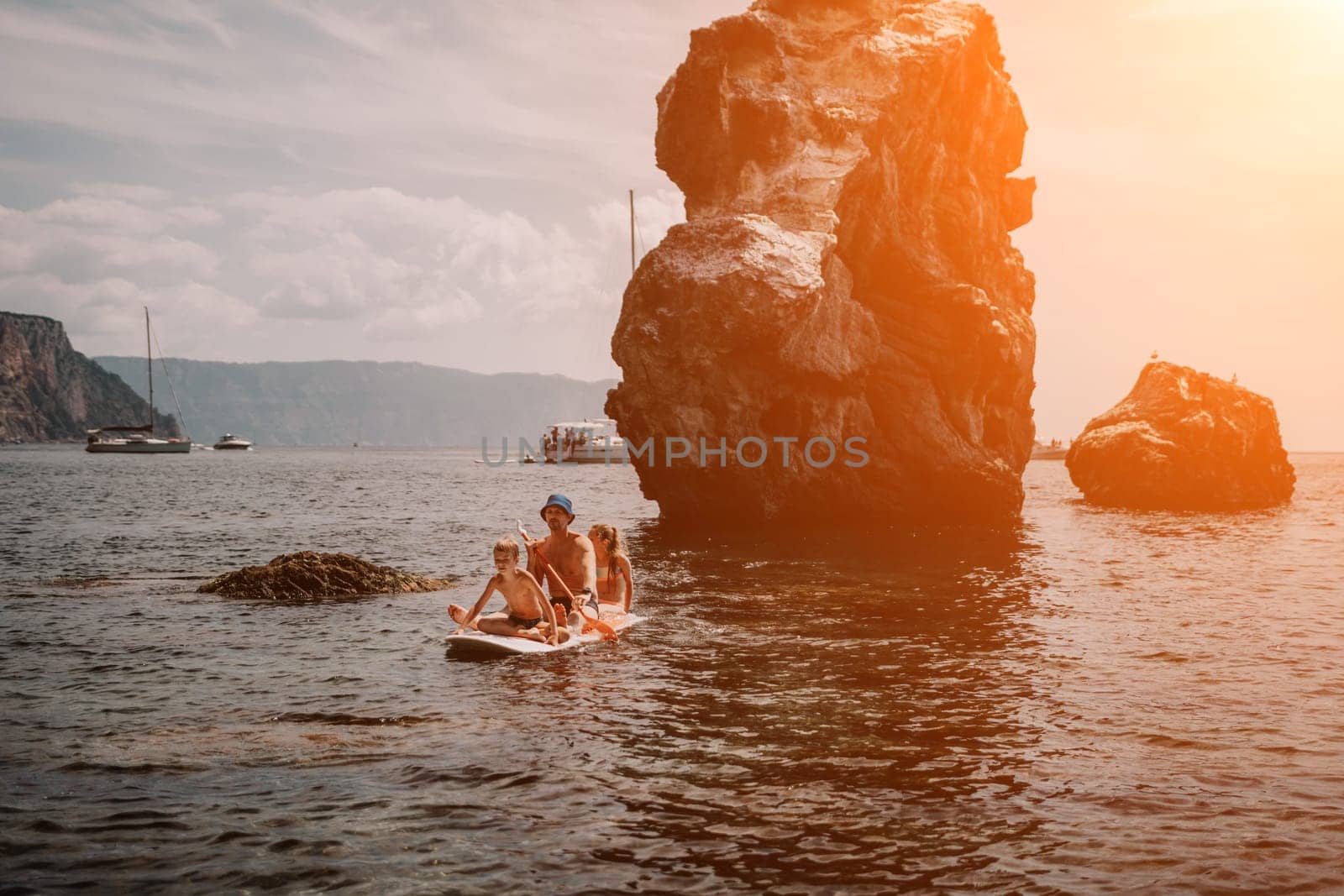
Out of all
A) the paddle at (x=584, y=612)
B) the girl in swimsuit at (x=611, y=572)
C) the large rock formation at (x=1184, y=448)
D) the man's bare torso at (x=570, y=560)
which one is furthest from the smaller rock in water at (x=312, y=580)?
the large rock formation at (x=1184, y=448)

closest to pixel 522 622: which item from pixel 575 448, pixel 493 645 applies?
pixel 493 645

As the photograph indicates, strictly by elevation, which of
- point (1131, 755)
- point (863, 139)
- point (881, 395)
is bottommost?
point (1131, 755)

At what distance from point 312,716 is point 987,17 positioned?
48.9 m

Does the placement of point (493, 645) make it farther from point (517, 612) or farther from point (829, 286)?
point (829, 286)

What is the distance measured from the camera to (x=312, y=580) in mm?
22969

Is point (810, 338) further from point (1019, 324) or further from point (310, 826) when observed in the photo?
point (310, 826)

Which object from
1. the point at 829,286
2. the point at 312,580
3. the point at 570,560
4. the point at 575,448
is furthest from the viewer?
the point at 575,448

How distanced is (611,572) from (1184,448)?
48.8 meters

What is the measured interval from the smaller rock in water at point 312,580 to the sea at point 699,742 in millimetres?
748

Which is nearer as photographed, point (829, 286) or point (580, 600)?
point (580, 600)

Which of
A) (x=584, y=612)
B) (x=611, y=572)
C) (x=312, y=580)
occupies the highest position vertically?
(x=611, y=572)

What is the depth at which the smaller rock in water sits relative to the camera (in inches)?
893

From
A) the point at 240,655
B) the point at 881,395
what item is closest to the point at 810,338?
the point at 881,395

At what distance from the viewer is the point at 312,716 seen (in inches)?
485
